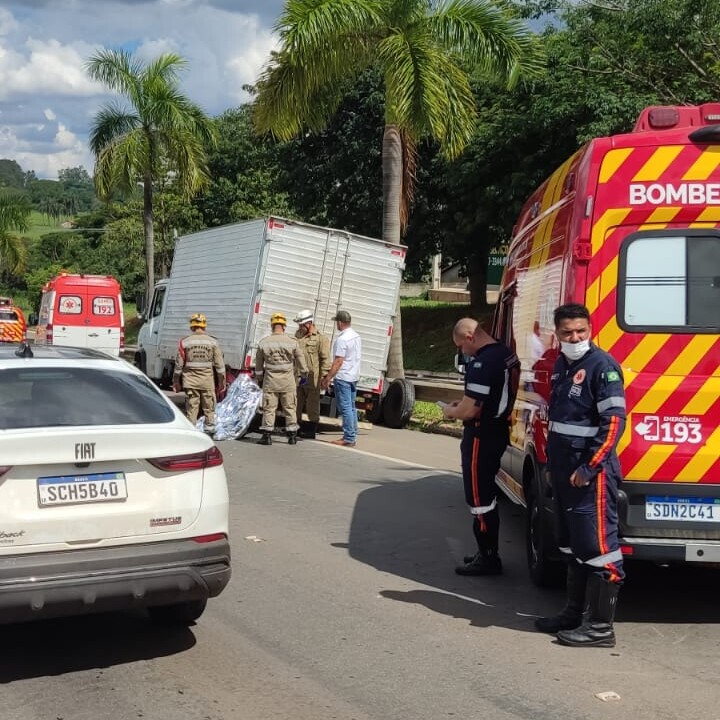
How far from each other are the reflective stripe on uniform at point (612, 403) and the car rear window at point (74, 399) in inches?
89.9

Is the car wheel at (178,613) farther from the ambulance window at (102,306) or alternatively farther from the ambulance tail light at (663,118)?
the ambulance window at (102,306)

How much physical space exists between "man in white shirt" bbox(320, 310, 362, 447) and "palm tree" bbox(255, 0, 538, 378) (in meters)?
2.90

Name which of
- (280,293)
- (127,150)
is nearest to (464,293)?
(127,150)

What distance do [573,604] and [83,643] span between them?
8.72 ft

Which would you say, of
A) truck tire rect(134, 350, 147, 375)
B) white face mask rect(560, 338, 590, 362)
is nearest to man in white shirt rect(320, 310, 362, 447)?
white face mask rect(560, 338, 590, 362)

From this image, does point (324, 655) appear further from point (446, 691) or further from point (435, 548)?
point (435, 548)

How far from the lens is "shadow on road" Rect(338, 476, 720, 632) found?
6137mm

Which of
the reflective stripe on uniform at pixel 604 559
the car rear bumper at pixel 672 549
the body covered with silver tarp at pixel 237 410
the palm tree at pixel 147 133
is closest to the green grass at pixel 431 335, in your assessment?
the palm tree at pixel 147 133

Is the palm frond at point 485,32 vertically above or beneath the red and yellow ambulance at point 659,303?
above

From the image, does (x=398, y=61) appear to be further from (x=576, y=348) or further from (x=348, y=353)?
(x=576, y=348)

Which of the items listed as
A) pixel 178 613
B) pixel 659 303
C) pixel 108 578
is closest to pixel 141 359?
pixel 178 613

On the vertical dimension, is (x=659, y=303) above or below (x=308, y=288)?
below

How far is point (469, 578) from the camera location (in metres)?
6.94

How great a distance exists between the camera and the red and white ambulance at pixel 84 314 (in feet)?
87.1
